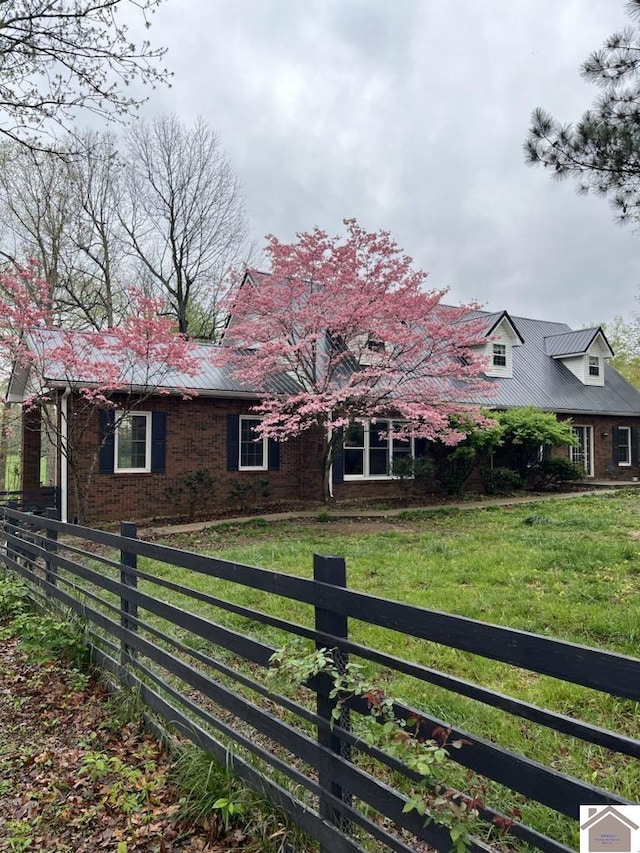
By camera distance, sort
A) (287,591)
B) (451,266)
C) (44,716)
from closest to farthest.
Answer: (287,591), (44,716), (451,266)

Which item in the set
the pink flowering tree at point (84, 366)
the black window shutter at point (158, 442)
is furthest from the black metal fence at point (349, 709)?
the black window shutter at point (158, 442)

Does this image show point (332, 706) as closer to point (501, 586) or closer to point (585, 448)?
point (501, 586)

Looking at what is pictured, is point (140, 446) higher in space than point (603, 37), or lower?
lower

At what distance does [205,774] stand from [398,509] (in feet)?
35.5

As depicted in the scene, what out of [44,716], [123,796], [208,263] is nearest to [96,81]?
[44,716]

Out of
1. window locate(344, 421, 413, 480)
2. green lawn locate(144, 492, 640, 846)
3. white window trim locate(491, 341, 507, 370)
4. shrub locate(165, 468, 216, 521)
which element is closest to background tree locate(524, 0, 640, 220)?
green lawn locate(144, 492, 640, 846)

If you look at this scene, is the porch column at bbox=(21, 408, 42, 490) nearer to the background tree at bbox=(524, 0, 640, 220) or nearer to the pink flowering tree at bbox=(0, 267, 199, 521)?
the pink flowering tree at bbox=(0, 267, 199, 521)

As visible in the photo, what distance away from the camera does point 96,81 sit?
612 centimetres

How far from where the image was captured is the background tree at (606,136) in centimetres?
520

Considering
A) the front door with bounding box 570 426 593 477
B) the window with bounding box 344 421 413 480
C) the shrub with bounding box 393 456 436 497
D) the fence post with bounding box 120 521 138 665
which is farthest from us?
the front door with bounding box 570 426 593 477

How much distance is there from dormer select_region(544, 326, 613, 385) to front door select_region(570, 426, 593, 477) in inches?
79.9

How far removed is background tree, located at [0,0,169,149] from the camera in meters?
5.71

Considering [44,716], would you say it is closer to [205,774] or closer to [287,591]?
[205,774]

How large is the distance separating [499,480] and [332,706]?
14.7 metres
